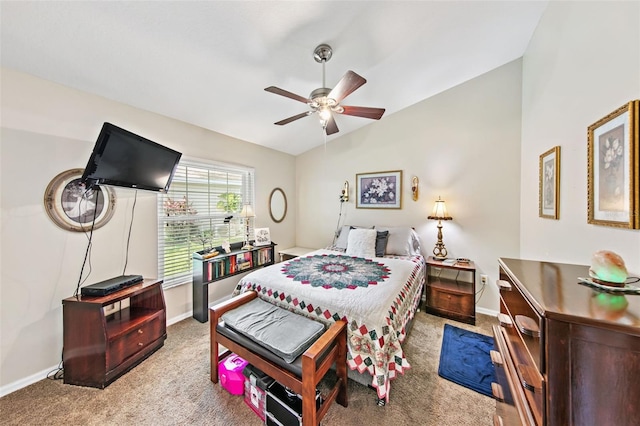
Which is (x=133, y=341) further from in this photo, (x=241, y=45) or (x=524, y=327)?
(x=524, y=327)

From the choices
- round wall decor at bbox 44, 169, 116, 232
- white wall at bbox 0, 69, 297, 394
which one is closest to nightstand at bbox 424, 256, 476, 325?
white wall at bbox 0, 69, 297, 394

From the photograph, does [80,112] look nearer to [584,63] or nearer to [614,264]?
[614,264]

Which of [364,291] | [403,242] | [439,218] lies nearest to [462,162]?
[439,218]

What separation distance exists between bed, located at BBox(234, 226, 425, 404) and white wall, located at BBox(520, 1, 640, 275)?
4.07 feet

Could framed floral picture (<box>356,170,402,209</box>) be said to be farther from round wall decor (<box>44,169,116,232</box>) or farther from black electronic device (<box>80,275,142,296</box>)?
round wall decor (<box>44,169,116,232</box>)

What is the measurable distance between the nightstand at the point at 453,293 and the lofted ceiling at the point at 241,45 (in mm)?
2344

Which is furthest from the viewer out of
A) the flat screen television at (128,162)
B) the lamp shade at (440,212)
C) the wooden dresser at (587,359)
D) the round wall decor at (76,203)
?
the lamp shade at (440,212)

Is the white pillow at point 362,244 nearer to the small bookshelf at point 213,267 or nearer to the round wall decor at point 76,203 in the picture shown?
the small bookshelf at point 213,267

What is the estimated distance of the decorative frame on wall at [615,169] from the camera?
104cm

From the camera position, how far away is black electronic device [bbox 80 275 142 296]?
6.21 ft

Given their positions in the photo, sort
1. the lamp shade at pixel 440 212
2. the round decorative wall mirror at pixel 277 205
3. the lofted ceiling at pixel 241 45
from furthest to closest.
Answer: the round decorative wall mirror at pixel 277 205 → the lamp shade at pixel 440 212 → the lofted ceiling at pixel 241 45

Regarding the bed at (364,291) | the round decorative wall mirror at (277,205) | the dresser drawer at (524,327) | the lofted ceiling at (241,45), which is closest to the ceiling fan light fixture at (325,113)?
the lofted ceiling at (241,45)

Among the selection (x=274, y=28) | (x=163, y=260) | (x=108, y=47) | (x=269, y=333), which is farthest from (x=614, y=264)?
(x=163, y=260)

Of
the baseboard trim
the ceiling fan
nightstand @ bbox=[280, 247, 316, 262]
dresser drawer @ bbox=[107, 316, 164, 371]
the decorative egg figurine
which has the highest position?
the ceiling fan
